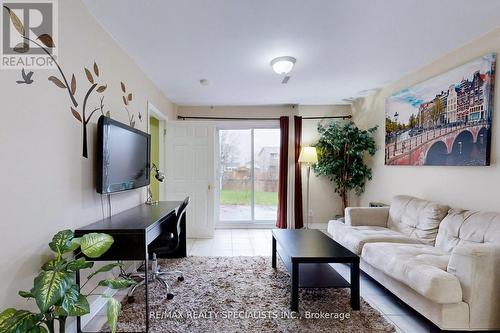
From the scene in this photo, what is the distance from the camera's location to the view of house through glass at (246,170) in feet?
17.4

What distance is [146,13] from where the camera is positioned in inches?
81.5

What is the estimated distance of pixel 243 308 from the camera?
7.38 ft

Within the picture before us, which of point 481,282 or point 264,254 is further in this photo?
point 264,254

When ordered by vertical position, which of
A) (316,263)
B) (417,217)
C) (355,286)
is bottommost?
(355,286)

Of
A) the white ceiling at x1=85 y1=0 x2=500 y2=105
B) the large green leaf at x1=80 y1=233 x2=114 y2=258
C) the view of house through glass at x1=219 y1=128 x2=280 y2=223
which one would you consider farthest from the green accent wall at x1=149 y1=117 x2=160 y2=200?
the large green leaf at x1=80 y1=233 x2=114 y2=258

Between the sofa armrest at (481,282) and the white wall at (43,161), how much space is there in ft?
9.17

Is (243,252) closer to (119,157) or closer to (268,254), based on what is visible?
(268,254)

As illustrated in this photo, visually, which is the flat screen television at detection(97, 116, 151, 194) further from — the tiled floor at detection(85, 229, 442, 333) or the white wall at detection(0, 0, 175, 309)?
the tiled floor at detection(85, 229, 442, 333)

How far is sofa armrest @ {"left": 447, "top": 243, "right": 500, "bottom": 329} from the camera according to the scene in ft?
5.72

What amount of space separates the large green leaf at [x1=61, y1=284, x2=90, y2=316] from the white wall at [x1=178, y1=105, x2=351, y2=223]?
13.5 feet

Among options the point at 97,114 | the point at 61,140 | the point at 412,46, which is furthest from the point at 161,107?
the point at 412,46

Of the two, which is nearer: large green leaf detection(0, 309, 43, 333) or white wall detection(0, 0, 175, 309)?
large green leaf detection(0, 309, 43, 333)

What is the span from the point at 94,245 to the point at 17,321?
1.38ft

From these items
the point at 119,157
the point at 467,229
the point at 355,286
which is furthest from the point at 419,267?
the point at 119,157
